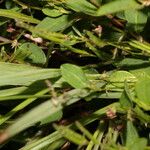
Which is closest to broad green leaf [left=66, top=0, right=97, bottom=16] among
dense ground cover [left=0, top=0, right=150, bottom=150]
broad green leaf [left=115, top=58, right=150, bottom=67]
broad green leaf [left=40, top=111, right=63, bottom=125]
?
dense ground cover [left=0, top=0, right=150, bottom=150]

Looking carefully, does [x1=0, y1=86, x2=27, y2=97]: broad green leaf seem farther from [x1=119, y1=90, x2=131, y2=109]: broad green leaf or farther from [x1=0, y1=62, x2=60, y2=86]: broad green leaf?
[x1=119, y1=90, x2=131, y2=109]: broad green leaf

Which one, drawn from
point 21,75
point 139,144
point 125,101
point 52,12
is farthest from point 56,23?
point 139,144

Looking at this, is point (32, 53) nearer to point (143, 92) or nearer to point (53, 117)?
point (53, 117)

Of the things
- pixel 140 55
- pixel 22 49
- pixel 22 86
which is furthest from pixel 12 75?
pixel 140 55

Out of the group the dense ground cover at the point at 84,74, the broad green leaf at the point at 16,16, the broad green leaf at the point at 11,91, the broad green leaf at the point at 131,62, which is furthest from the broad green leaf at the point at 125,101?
the broad green leaf at the point at 16,16

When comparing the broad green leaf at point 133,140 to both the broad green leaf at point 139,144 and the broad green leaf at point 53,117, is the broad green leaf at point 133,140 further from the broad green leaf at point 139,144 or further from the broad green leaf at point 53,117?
the broad green leaf at point 53,117

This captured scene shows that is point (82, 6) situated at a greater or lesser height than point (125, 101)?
greater

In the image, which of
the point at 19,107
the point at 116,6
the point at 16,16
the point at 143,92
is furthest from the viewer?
the point at 16,16
